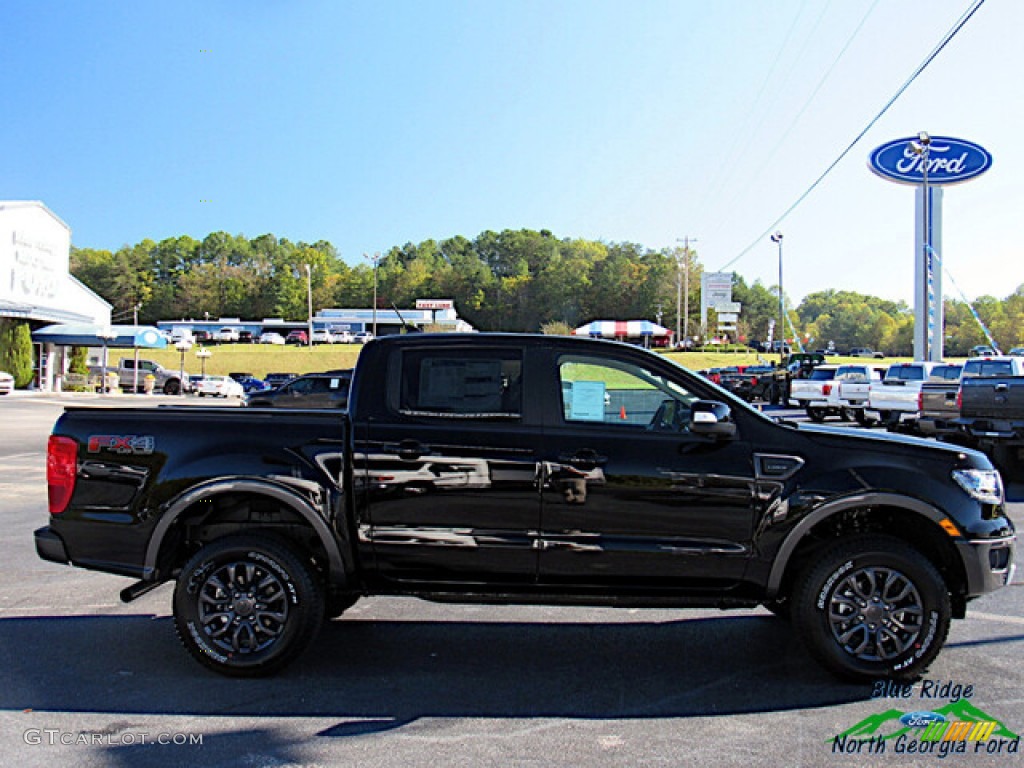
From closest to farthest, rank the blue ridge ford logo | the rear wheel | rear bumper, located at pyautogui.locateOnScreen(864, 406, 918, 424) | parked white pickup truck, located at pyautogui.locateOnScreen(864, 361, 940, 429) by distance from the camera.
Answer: the blue ridge ford logo
the rear wheel
parked white pickup truck, located at pyautogui.locateOnScreen(864, 361, 940, 429)
rear bumper, located at pyautogui.locateOnScreen(864, 406, 918, 424)

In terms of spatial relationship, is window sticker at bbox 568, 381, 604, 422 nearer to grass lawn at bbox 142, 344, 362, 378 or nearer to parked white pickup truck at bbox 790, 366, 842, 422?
parked white pickup truck at bbox 790, 366, 842, 422

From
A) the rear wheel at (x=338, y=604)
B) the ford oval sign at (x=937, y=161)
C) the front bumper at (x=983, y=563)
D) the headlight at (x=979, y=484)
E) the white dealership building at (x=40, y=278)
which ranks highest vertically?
the ford oval sign at (x=937, y=161)

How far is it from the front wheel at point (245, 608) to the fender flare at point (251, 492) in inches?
7.7

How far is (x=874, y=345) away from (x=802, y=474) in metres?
167

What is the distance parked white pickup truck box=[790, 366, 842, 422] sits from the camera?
26250 millimetres

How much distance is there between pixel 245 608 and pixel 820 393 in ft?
80.7

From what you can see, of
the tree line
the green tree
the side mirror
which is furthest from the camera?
the tree line

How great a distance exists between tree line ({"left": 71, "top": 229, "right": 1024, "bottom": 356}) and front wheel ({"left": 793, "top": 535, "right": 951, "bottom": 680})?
120731mm

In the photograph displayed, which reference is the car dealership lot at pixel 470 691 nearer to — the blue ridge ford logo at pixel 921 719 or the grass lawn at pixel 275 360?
the blue ridge ford logo at pixel 921 719

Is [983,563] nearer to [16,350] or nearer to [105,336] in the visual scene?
[105,336]

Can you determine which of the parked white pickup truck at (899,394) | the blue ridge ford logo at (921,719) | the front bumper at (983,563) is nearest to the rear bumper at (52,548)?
the blue ridge ford logo at (921,719)

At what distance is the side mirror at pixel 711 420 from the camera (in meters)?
4.68

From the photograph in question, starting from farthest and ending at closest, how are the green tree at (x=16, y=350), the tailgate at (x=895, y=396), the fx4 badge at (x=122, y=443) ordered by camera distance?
the green tree at (x=16, y=350), the tailgate at (x=895, y=396), the fx4 badge at (x=122, y=443)

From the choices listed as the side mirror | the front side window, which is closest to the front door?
the front side window
